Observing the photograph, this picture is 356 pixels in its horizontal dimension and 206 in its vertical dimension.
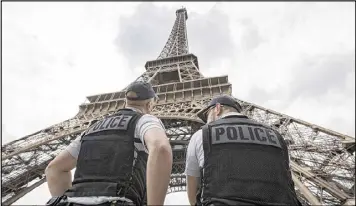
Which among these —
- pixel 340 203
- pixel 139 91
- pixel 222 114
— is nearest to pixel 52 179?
pixel 139 91

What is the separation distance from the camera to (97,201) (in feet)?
6.01

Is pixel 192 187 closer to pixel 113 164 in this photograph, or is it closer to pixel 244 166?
pixel 244 166

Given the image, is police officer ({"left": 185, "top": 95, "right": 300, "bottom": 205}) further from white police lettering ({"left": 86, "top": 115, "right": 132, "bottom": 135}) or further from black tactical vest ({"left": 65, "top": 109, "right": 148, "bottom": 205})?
white police lettering ({"left": 86, "top": 115, "right": 132, "bottom": 135})

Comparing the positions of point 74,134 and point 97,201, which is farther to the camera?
point 74,134

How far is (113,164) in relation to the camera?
79.1 inches

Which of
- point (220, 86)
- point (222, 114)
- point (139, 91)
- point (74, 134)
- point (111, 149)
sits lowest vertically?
point (111, 149)

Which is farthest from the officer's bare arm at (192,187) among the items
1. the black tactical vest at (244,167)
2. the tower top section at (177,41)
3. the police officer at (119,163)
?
the tower top section at (177,41)

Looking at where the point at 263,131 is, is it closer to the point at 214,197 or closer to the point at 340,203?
the point at 214,197

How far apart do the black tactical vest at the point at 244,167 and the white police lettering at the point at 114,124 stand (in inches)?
23.7

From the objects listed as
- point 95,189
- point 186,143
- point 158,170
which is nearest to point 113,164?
point 95,189

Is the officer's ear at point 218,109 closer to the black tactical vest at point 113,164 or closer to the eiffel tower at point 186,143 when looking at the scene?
the black tactical vest at point 113,164

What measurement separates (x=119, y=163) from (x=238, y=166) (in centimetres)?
82

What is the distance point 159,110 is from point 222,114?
46.0 feet

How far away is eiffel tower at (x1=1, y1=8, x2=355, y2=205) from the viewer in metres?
9.24
